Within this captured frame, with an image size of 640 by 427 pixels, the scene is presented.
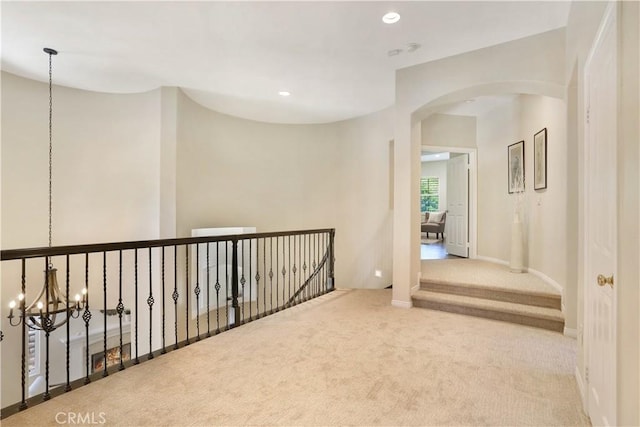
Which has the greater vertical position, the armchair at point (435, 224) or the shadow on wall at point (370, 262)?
the armchair at point (435, 224)

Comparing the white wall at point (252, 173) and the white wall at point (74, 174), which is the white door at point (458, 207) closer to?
the white wall at point (252, 173)

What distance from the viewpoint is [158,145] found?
4844mm

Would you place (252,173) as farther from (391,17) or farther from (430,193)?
(430,193)

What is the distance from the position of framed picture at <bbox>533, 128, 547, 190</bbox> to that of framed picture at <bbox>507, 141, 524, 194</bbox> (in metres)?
0.35

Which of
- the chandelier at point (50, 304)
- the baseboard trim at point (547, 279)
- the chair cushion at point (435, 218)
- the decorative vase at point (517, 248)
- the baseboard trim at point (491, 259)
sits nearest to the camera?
the chandelier at point (50, 304)

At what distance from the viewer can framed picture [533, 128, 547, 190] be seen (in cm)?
433

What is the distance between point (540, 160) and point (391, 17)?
116 inches

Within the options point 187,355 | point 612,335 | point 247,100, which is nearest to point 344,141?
point 247,100

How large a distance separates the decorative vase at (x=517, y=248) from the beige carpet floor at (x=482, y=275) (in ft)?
0.36

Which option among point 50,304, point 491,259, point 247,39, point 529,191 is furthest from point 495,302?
point 50,304

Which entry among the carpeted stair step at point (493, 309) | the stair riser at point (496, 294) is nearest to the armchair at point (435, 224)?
the stair riser at point (496, 294)

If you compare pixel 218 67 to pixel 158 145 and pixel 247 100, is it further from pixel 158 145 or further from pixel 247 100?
pixel 158 145

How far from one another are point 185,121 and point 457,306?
4585 millimetres

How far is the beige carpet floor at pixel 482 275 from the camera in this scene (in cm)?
399
